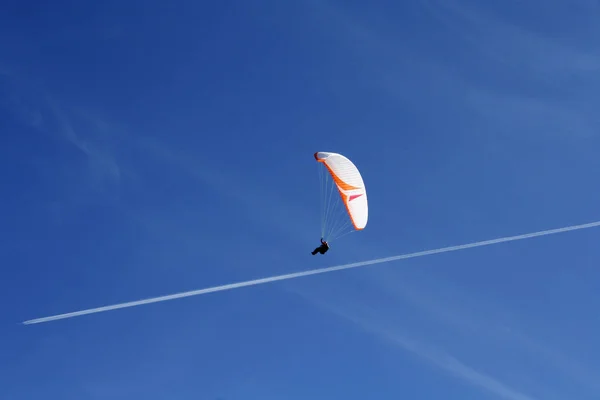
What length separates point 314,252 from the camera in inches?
2148

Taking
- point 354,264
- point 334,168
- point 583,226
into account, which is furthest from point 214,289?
point 583,226

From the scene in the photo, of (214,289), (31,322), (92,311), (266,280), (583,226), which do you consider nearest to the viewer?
(31,322)

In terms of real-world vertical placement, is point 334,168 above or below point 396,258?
above

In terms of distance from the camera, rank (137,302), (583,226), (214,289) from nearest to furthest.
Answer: (137,302) < (214,289) < (583,226)

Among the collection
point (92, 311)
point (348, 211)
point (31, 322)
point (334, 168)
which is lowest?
point (31, 322)

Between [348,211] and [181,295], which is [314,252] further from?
[181,295]

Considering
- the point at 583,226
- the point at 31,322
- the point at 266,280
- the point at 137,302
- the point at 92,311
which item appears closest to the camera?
the point at 31,322

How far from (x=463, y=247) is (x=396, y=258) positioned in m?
4.72

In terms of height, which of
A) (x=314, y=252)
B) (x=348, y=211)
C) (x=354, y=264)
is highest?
(x=348, y=211)

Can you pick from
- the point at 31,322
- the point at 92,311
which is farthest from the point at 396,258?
the point at 31,322

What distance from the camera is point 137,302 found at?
33.0 m

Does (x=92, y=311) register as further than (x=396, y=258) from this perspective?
No

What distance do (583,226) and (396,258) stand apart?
1354 cm

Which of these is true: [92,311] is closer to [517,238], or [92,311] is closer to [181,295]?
[181,295]
